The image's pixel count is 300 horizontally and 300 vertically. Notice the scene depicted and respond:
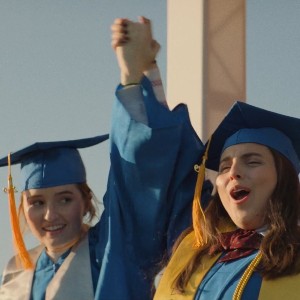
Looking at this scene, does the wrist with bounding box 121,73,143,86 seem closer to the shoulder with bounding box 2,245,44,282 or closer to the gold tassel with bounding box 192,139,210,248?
the gold tassel with bounding box 192,139,210,248

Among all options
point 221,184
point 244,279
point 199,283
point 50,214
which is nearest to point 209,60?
point 50,214

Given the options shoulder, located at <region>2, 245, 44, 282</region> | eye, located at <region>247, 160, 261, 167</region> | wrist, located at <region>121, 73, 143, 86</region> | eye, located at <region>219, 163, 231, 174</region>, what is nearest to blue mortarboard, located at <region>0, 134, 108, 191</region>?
shoulder, located at <region>2, 245, 44, 282</region>

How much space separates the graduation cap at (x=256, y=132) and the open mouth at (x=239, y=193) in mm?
176

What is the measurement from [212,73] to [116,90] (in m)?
1.48

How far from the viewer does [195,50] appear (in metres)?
5.78

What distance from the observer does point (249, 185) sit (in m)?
3.91

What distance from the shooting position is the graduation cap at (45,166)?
4.58 m

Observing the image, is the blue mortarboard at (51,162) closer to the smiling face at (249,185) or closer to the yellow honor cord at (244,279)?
the smiling face at (249,185)

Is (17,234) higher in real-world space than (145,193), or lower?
lower

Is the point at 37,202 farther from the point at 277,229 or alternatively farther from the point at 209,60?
the point at 209,60

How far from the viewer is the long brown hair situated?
3.76m

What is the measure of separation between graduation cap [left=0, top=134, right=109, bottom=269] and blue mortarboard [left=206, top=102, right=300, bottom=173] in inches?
27.6

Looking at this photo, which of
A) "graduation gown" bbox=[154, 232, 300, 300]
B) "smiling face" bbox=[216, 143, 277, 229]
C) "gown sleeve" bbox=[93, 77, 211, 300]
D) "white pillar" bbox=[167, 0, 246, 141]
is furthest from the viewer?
"white pillar" bbox=[167, 0, 246, 141]

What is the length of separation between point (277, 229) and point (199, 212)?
0.35 m
